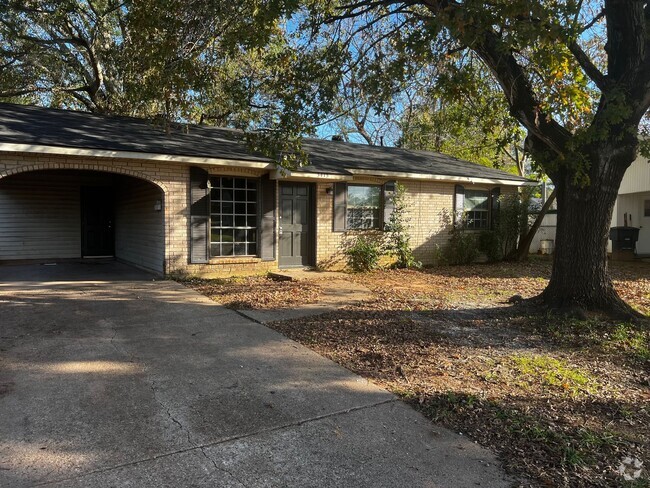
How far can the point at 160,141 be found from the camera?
10820 mm

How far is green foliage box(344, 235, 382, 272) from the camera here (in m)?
12.5

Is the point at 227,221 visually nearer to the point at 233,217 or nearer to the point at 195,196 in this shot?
the point at 233,217

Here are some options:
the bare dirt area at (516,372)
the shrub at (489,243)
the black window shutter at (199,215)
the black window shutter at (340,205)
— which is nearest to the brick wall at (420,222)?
the black window shutter at (340,205)

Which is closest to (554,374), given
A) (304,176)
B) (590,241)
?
(590,241)

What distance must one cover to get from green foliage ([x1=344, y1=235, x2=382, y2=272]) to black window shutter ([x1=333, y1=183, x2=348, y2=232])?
574mm

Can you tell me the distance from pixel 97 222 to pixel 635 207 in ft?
65.8

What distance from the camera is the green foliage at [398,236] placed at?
1326cm

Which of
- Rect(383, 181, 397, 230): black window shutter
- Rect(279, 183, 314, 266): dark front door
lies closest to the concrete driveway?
Rect(279, 183, 314, 266): dark front door

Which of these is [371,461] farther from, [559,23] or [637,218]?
[637,218]

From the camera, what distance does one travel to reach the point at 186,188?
10.5 metres

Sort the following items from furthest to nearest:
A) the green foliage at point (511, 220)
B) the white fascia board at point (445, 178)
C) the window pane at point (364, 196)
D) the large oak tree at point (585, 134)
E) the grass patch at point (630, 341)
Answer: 1. the green foliage at point (511, 220)
2. the window pane at point (364, 196)
3. the white fascia board at point (445, 178)
4. the large oak tree at point (585, 134)
5. the grass patch at point (630, 341)

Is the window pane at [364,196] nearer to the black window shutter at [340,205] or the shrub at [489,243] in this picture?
the black window shutter at [340,205]

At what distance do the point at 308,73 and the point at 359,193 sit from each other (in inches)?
209

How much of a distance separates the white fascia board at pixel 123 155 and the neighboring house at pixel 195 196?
2 centimetres
